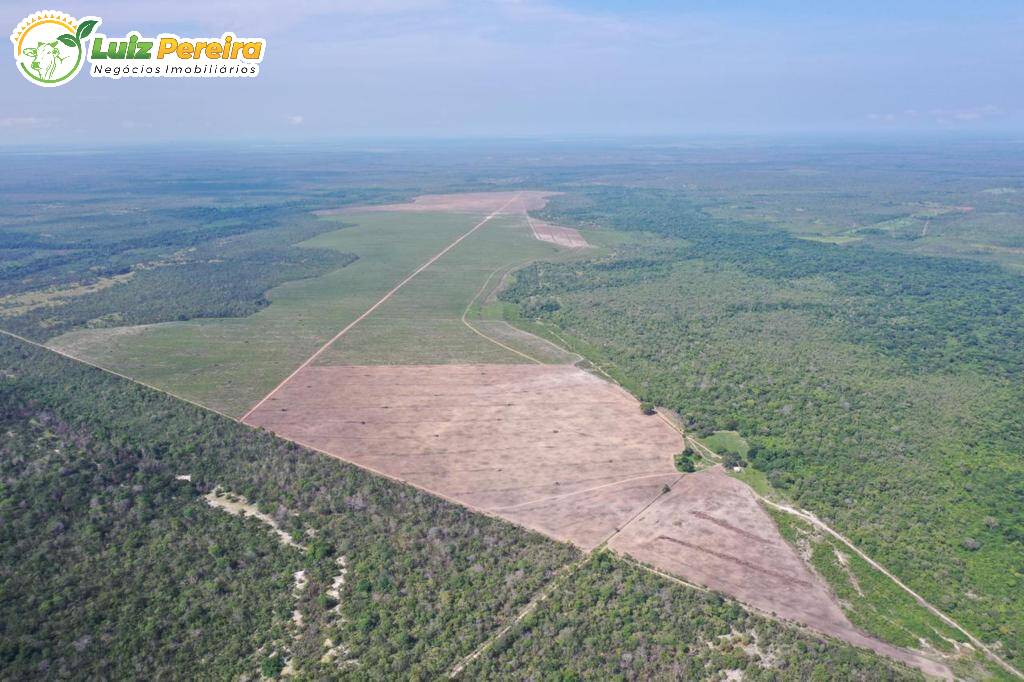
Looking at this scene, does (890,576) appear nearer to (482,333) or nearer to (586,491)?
(586,491)

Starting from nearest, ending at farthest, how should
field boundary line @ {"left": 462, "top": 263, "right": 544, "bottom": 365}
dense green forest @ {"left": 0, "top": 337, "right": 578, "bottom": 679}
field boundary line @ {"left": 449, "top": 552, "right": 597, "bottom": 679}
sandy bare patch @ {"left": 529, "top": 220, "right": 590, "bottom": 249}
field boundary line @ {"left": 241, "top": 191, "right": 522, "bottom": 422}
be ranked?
field boundary line @ {"left": 449, "top": 552, "right": 597, "bottom": 679} → dense green forest @ {"left": 0, "top": 337, "right": 578, "bottom": 679} → field boundary line @ {"left": 241, "top": 191, "right": 522, "bottom": 422} → field boundary line @ {"left": 462, "top": 263, "right": 544, "bottom": 365} → sandy bare patch @ {"left": 529, "top": 220, "right": 590, "bottom": 249}

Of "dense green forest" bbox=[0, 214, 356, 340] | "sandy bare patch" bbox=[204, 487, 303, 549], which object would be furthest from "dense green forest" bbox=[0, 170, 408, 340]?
"sandy bare patch" bbox=[204, 487, 303, 549]

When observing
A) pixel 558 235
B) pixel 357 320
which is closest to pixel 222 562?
pixel 357 320

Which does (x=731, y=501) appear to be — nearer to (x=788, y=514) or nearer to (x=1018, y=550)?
(x=788, y=514)

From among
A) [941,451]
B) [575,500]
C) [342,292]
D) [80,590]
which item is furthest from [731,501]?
[342,292]

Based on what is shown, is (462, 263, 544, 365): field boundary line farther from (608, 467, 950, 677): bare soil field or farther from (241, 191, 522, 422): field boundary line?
(608, 467, 950, 677): bare soil field

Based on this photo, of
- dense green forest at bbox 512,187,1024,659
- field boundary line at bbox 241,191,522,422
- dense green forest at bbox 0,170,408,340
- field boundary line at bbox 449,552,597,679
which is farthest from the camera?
dense green forest at bbox 0,170,408,340

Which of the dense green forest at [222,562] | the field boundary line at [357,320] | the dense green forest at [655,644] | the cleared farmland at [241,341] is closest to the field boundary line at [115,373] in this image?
the cleared farmland at [241,341]
